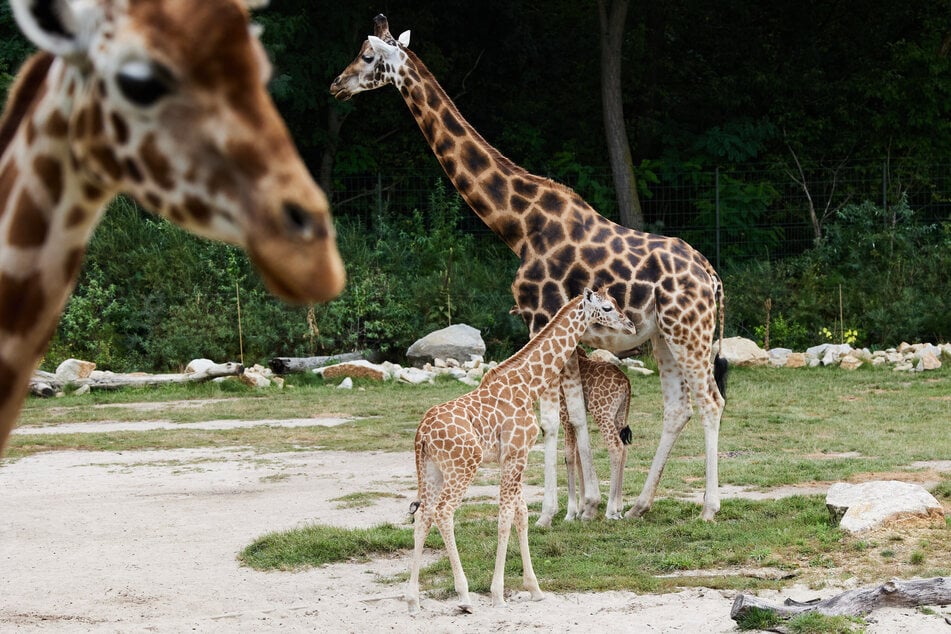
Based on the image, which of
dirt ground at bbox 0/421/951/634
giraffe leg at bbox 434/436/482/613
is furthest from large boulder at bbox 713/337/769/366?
giraffe leg at bbox 434/436/482/613

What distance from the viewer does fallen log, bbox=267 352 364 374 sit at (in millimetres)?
17203

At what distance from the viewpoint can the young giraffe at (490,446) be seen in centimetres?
663

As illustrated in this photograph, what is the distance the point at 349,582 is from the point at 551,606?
1.35 metres

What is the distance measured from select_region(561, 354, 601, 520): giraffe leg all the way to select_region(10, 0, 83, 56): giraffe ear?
7244 millimetres

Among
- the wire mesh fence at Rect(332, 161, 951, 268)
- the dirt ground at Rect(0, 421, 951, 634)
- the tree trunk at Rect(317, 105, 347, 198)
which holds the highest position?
the tree trunk at Rect(317, 105, 347, 198)

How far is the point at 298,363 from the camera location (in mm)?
17375

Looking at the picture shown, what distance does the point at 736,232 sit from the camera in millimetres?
21859

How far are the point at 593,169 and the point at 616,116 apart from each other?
55.2 inches

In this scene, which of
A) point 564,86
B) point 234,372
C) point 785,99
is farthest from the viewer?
point 564,86

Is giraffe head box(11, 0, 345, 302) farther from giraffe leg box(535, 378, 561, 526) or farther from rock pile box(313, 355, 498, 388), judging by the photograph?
rock pile box(313, 355, 498, 388)

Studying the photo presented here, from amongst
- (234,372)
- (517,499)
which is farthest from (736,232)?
(517,499)

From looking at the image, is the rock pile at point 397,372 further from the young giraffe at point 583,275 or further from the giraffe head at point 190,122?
the giraffe head at point 190,122

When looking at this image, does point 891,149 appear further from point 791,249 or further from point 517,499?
point 517,499

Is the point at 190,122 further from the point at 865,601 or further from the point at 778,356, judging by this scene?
the point at 778,356
